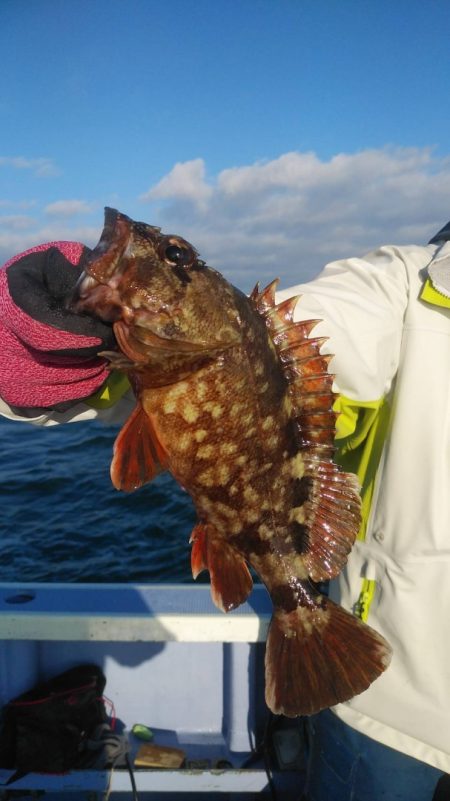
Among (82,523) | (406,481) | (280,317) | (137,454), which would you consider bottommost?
(82,523)

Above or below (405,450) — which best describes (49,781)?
below

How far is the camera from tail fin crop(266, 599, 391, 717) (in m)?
2.36

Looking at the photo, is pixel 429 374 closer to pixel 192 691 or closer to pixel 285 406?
pixel 285 406

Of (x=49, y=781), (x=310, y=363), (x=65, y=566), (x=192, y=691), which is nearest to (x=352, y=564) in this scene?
(x=310, y=363)

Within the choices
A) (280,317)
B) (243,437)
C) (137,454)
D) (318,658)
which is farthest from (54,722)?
(280,317)

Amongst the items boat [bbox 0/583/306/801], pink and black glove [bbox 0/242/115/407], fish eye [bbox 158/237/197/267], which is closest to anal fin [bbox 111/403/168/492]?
pink and black glove [bbox 0/242/115/407]

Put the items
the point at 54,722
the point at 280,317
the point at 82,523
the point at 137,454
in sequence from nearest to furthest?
the point at 137,454
the point at 280,317
the point at 54,722
the point at 82,523

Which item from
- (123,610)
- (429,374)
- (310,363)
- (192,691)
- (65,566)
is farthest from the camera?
(65,566)

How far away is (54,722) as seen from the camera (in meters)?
3.88

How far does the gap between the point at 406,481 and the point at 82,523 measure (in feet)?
31.6

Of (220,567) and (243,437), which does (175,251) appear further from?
(220,567)

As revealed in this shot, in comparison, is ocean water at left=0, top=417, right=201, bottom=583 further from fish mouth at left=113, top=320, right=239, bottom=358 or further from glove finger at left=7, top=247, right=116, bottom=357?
fish mouth at left=113, top=320, right=239, bottom=358

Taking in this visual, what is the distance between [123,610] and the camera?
11.6 feet

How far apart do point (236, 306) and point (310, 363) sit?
Answer: 0.38 metres
